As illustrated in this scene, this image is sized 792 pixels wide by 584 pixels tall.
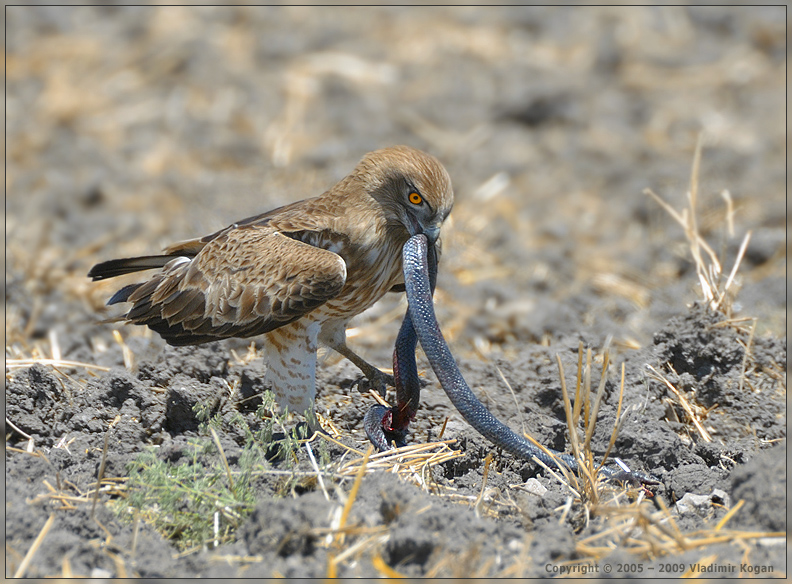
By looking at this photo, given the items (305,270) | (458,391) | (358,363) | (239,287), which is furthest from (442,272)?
(458,391)

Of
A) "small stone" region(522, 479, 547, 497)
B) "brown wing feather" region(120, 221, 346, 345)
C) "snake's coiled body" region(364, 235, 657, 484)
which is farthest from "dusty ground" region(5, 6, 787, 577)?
"brown wing feather" region(120, 221, 346, 345)

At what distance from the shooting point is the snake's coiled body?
3.74 m

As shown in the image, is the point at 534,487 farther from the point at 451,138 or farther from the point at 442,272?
the point at 451,138

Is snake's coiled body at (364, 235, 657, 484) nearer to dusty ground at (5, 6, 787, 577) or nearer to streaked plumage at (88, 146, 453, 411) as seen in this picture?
dusty ground at (5, 6, 787, 577)

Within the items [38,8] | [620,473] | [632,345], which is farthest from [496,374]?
[38,8]

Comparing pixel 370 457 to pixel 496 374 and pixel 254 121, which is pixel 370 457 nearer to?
pixel 496 374

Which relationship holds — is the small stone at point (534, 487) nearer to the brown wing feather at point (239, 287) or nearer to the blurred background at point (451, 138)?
the brown wing feather at point (239, 287)

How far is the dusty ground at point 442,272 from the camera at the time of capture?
3193 millimetres

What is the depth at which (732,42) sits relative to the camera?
36.7 ft

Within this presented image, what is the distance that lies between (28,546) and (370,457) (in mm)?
1467

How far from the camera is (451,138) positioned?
31.6ft

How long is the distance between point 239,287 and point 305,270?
1.53 feet

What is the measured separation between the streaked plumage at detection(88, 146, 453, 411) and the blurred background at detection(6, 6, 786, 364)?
5.74ft

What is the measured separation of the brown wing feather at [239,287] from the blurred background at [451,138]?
155 cm
